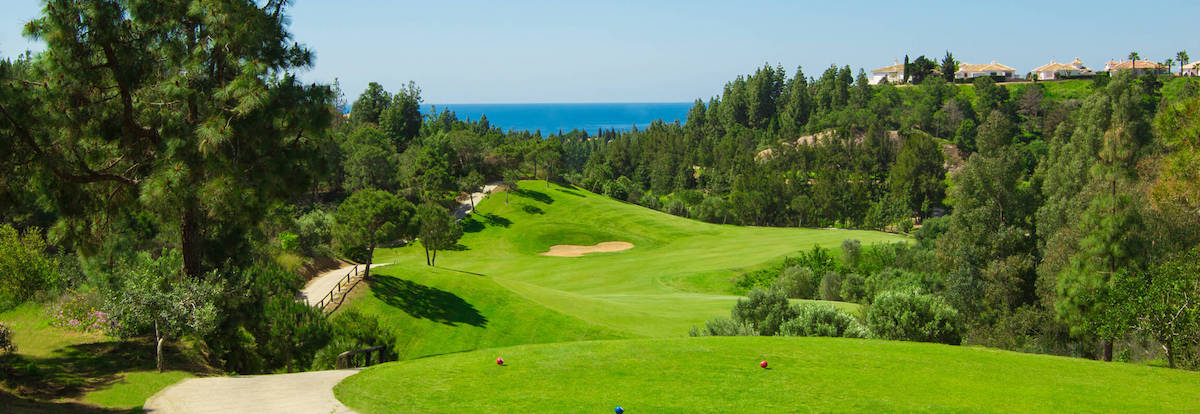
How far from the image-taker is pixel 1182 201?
30.1 meters

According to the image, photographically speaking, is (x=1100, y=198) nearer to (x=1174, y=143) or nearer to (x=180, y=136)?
(x=1174, y=143)

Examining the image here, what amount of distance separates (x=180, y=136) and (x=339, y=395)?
35.1 feet

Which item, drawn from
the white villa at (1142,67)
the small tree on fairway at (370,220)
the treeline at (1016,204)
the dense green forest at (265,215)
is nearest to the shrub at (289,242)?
the dense green forest at (265,215)

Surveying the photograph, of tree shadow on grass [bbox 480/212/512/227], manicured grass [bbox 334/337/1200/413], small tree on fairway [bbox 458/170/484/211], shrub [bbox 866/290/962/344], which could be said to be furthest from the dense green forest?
small tree on fairway [bbox 458/170/484/211]

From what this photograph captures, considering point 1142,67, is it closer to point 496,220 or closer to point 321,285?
point 496,220

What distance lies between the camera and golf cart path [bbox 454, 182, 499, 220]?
3724 inches

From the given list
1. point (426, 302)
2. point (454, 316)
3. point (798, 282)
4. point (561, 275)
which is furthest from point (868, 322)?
point (561, 275)

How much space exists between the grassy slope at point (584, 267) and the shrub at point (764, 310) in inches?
222

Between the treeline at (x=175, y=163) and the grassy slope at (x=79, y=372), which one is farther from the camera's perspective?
the treeline at (x=175, y=163)

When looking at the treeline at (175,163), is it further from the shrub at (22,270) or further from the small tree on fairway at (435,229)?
the small tree on fairway at (435,229)

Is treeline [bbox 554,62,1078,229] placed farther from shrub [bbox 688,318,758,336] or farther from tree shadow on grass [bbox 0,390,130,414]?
tree shadow on grass [bbox 0,390,130,414]

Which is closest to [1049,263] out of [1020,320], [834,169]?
[1020,320]

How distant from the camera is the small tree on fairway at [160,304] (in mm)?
18484

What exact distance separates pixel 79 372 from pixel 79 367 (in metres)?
0.51
